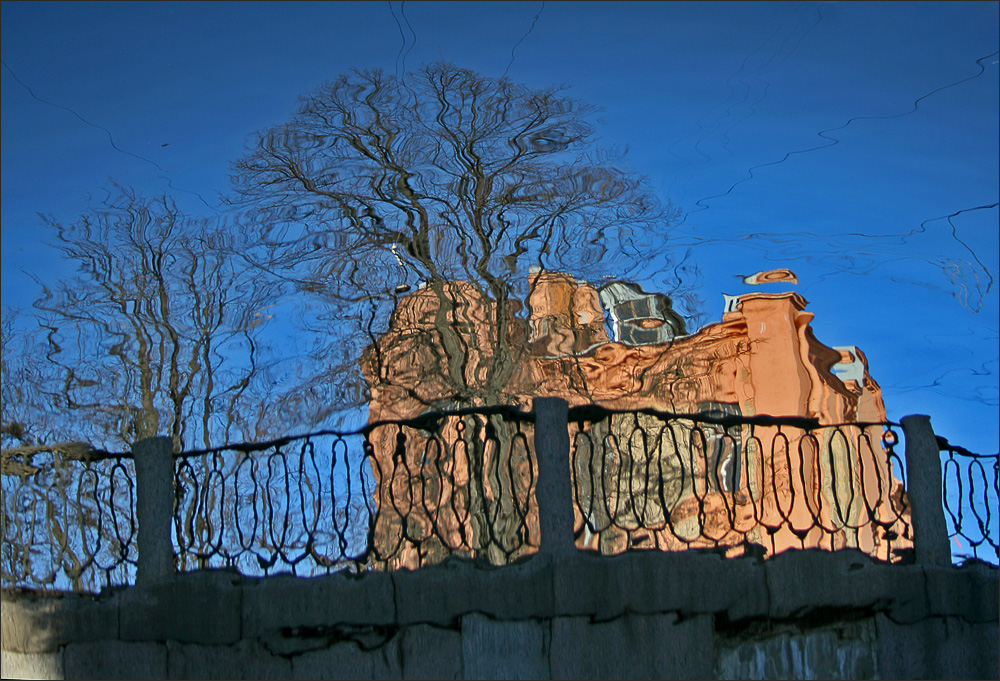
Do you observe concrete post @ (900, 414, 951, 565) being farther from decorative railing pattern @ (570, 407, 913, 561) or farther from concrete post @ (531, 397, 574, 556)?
concrete post @ (531, 397, 574, 556)

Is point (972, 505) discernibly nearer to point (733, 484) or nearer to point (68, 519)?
point (733, 484)

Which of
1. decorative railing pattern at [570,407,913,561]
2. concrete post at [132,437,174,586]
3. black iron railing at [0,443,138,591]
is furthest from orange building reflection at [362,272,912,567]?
black iron railing at [0,443,138,591]

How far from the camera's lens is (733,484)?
2311 mm

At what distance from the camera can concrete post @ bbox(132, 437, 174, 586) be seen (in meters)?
2.21

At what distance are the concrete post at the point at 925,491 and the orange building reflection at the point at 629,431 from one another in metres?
0.06

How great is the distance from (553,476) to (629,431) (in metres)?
0.30

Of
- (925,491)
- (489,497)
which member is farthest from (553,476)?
(925,491)

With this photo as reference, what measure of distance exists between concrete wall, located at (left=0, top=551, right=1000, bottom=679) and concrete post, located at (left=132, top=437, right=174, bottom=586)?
0.19 ft

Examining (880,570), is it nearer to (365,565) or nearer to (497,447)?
(497,447)

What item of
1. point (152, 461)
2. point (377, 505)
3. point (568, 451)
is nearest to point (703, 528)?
point (568, 451)

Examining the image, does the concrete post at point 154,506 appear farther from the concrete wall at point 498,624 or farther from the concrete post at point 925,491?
the concrete post at point 925,491

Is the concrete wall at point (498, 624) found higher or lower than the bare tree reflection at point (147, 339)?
lower

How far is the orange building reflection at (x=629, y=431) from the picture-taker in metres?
2.25

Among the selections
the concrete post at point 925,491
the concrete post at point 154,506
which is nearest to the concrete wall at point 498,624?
the concrete post at point 154,506
